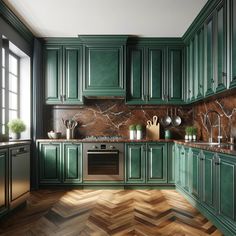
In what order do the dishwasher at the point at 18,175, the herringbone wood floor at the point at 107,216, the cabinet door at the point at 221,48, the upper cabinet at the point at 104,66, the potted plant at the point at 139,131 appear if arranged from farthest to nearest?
the potted plant at the point at 139,131 → the upper cabinet at the point at 104,66 → the dishwasher at the point at 18,175 → the cabinet door at the point at 221,48 → the herringbone wood floor at the point at 107,216

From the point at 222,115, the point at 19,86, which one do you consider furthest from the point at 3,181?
the point at 222,115

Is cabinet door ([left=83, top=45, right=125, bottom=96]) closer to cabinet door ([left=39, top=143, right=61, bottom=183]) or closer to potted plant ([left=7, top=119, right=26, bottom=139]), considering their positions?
cabinet door ([left=39, top=143, right=61, bottom=183])

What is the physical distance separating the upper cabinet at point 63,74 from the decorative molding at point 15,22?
0.37 m

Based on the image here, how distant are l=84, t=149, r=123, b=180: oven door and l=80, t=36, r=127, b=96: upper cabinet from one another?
1.02 metres

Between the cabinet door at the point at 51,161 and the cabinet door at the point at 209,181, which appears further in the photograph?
the cabinet door at the point at 51,161

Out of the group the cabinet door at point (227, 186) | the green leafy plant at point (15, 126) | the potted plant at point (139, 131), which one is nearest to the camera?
the cabinet door at point (227, 186)

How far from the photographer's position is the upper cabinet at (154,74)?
4.27 meters

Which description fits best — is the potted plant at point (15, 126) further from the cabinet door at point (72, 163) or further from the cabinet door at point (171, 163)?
the cabinet door at point (171, 163)

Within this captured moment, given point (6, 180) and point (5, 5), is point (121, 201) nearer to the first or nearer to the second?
point (6, 180)

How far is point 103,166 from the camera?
401 centimetres

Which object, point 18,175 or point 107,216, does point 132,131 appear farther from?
point 18,175

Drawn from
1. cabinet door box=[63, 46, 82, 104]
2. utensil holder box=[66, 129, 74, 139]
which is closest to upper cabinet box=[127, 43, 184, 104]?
cabinet door box=[63, 46, 82, 104]

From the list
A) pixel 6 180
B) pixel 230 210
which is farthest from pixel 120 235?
pixel 6 180

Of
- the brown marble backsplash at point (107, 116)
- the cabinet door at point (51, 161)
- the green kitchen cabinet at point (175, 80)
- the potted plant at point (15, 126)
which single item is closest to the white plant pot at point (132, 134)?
the brown marble backsplash at point (107, 116)
